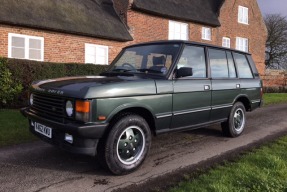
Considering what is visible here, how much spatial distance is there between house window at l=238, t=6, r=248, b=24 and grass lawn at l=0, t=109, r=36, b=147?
21643 mm

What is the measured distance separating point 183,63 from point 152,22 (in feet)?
44.7

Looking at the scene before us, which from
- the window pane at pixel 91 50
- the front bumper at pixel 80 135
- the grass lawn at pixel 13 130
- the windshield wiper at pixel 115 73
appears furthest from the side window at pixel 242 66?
the window pane at pixel 91 50

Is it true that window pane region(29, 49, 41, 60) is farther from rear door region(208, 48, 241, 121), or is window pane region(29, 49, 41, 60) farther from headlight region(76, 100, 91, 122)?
headlight region(76, 100, 91, 122)

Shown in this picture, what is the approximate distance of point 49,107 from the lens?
13.4 ft

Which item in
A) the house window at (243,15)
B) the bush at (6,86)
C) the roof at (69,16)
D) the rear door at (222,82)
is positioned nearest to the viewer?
the rear door at (222,82)

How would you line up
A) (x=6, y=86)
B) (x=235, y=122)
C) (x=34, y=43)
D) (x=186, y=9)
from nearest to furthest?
(x=235, y=122) < (x=6, y=86) < (x=34, y=43) < (x=186, y=9)

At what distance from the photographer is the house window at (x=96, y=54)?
14.8m

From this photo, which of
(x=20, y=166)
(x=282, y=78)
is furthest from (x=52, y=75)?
(x=282, y=78)

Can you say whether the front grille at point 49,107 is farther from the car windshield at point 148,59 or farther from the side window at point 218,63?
the side window at point 218,63

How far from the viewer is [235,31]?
2402 centimetres

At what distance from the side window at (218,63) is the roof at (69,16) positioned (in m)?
9.08

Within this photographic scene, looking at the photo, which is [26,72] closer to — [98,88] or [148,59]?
[148,59]

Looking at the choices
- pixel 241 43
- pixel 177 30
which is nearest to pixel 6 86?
pixel 177 30

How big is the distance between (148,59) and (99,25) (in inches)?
416
